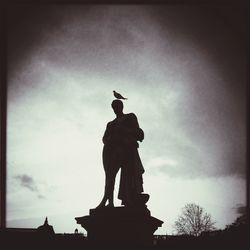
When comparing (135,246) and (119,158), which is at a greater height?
(119,158)

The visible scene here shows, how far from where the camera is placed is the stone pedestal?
14875mm

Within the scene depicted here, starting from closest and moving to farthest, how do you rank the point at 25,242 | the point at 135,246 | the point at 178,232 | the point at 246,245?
the point at 135,246 < the point at 25,242 < the point at 246,245 < the point at 178,232

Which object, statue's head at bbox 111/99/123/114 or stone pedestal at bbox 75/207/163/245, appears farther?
statue's head at bbox 111/99/123/114

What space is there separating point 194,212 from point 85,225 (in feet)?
142

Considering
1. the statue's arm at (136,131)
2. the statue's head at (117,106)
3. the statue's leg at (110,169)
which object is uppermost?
the statue's head at (117,106)

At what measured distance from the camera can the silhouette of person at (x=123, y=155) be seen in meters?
15.6

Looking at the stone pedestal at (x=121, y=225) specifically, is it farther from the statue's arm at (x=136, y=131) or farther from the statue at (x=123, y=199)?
the statue's arm at (x=136, y=131)

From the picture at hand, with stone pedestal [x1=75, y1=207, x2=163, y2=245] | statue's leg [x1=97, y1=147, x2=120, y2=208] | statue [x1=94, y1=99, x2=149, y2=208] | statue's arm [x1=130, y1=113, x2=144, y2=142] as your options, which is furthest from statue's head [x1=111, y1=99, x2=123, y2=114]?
stone pedestal [x1=75, y1=207, x2=163, y2=245]

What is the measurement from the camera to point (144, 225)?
1499 cm

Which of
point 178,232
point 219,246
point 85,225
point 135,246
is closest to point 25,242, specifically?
point 85,225

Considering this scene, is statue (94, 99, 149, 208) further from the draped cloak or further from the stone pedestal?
the stone pedestal

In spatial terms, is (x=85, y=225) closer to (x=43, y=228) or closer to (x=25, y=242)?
(x=25, y=242)

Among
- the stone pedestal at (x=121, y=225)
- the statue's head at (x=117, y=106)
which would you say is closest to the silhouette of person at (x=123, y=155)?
the statue's head at (x=117, y=106)

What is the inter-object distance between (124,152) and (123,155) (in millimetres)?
82
